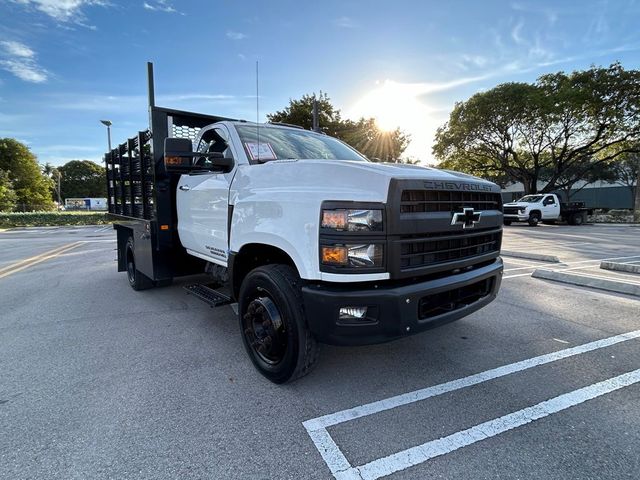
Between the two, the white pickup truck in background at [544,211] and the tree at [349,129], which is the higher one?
the tree at [349,129]

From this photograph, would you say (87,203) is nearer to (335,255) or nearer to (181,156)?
(181,156)

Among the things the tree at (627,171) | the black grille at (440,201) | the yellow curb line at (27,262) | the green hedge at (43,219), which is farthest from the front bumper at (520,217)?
the green hedge at (43,219)

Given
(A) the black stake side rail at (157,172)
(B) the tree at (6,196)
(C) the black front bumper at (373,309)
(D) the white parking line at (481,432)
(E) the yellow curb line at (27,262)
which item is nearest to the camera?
(D) the white parking line at (481,432)

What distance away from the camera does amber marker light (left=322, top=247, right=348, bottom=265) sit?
230 centimetres

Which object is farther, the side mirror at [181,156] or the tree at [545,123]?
the tree at [545,123]

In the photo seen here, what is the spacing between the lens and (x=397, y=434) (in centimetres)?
223

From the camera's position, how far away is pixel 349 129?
24.1 meters

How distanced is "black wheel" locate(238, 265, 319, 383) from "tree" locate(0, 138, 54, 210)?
52160 mm

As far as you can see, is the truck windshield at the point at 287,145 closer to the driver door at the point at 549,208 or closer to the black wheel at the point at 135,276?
the black wheel at the point at 135,276

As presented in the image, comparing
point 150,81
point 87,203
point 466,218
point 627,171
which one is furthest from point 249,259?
point 87,203

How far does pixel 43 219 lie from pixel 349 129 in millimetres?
25677

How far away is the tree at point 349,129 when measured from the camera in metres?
22.4

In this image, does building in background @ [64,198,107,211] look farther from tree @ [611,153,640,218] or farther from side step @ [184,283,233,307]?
tree @ [611,153,640,218]

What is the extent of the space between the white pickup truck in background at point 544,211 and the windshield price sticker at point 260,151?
75.2 ft
